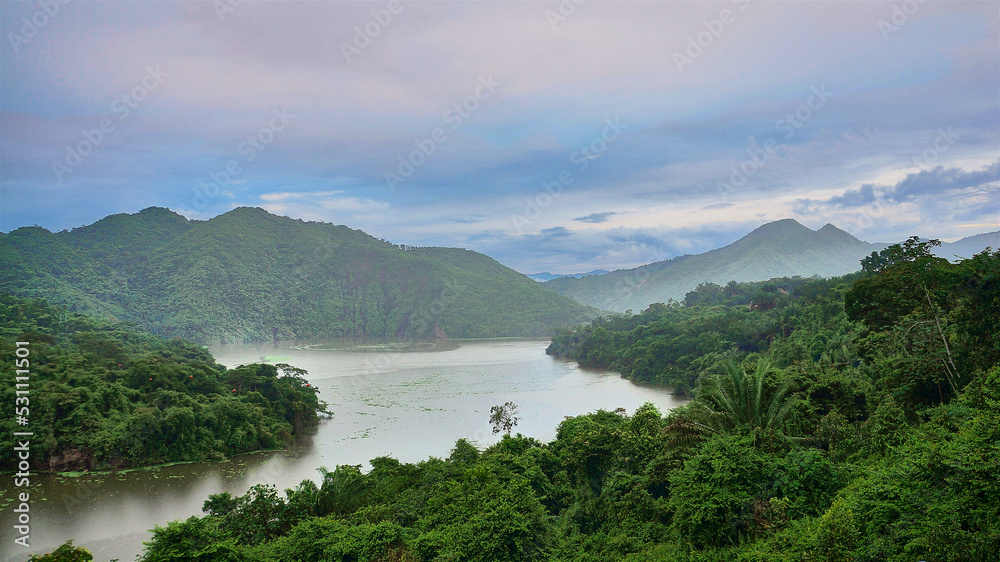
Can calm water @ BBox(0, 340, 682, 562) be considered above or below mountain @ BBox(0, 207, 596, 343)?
below

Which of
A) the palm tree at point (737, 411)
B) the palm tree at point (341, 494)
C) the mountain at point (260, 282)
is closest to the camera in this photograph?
the palm tree at point (737, 411)

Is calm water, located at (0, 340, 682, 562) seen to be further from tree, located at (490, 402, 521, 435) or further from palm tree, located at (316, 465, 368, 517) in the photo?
palm tree, located at (316, 465, 368, 517)

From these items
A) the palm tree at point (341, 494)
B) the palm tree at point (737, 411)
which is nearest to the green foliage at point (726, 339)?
the palm tree at point (737, 411)

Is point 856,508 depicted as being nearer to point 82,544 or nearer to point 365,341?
point 82,544

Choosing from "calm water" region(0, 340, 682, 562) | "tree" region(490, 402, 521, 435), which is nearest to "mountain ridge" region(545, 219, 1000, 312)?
"calm water" region(0, 340, 682, 562)

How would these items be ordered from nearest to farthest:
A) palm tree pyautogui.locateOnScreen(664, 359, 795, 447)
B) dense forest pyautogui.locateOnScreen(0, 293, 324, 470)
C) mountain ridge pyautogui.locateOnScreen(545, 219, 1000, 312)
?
1. palm tree pyautogui.locateOnScreen(664, 359, 795, 447)
2. dense forest pyautogui.locateOnScreen(0, 293, 324, 470)
3. mountain ridge pyautogui.locateOnScreen(545, 219, 1000, 312)

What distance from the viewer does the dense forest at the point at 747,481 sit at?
599cm

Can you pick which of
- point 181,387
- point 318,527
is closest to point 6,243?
point 181,387

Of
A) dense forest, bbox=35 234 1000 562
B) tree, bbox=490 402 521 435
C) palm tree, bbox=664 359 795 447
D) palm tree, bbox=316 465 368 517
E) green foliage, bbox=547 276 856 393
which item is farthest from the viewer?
green foliage, bbox=547 276 856 393

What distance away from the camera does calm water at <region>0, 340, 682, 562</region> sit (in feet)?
59.3

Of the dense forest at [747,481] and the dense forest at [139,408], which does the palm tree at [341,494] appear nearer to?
the dense forest at [747,481]

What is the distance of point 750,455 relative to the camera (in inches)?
351

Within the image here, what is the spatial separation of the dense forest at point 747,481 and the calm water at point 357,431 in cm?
849

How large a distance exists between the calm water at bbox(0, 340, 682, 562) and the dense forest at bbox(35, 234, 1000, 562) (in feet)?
27.9
